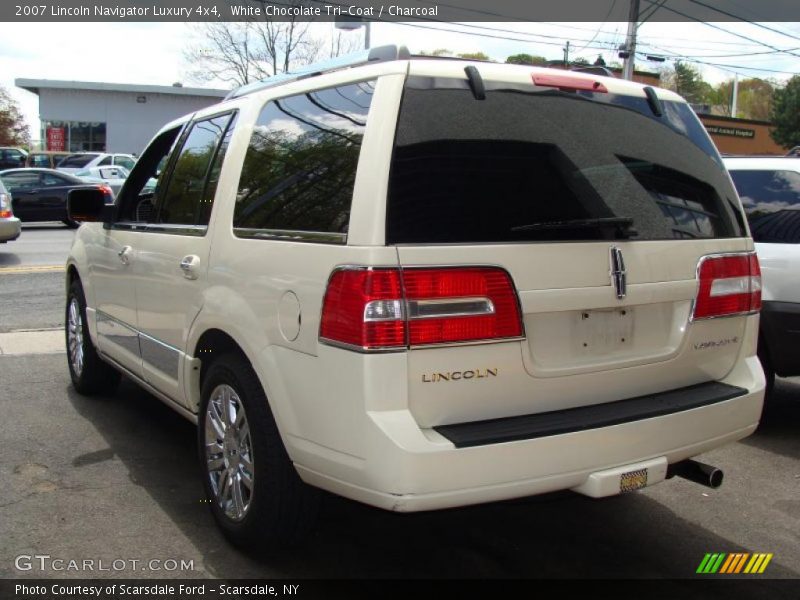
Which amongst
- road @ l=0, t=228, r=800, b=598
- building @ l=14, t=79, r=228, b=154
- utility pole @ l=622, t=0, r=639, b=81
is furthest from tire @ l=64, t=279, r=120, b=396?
building @ l=14, t=79, r=228, b=154

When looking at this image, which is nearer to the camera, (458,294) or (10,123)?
(458,294)

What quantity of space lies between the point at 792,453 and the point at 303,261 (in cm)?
384

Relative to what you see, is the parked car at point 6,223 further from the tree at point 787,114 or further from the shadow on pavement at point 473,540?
the tree at point 787,114

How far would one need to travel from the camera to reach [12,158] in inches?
1479

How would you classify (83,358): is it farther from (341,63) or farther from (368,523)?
(341,63)

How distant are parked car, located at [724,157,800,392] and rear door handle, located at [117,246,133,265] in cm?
407

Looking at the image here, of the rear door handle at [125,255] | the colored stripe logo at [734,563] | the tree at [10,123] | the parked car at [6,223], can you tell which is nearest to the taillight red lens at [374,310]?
the colored stripe logo at [734,563]

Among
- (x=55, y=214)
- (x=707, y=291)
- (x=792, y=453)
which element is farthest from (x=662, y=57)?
(x=707, y=291)

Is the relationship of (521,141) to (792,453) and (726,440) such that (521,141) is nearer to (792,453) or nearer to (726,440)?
(726,440)

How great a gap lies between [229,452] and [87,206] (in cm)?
247

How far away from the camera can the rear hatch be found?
2.78 meters

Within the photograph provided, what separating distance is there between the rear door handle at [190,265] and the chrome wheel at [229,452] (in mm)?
577

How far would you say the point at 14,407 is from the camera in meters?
5.63

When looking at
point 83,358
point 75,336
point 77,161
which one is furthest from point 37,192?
point 77,161
